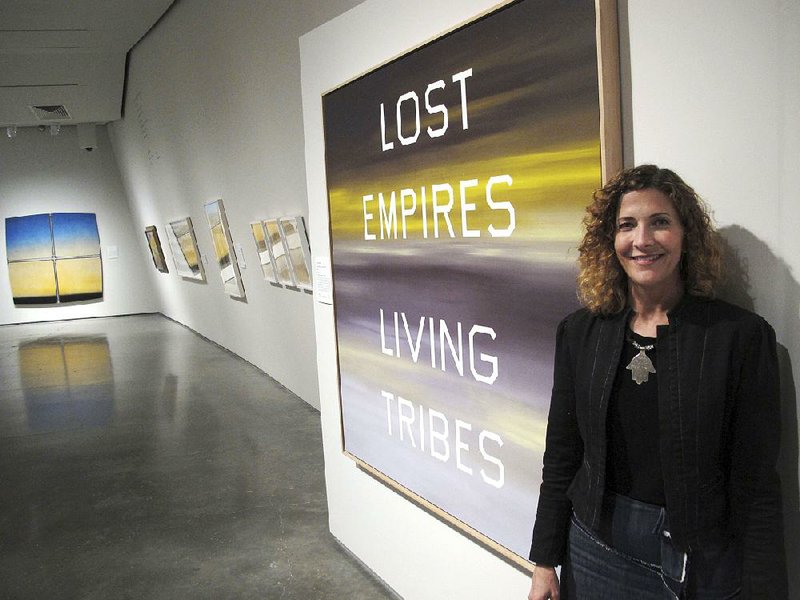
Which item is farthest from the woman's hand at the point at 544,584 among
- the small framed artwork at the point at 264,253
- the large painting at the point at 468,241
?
the small framed artwork at the point at 264,253

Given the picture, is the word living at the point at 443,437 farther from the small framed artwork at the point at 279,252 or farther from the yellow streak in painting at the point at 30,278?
the yellow streak in painting at the point at 30,278

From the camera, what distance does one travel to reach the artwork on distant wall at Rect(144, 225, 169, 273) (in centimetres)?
1644

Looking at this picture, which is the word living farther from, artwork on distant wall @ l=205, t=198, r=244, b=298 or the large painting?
artwork on distant wall @ l=205, t=198, r=244, b=298

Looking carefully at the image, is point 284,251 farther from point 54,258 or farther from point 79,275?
point 54,258

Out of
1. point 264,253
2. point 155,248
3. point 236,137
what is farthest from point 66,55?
point 264,253

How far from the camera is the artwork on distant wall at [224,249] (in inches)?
406

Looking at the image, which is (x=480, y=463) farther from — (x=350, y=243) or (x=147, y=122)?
(x=147, y=122)

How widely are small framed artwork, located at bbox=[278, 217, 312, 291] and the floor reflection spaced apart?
9.07 ft

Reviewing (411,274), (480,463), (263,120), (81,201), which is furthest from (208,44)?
(81,201)

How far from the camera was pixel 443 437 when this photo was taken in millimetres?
3047

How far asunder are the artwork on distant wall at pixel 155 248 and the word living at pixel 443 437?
1410 centimetres

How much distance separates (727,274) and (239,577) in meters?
3.36

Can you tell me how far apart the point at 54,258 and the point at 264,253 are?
1301cm

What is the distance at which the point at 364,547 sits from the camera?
13.5 ft
